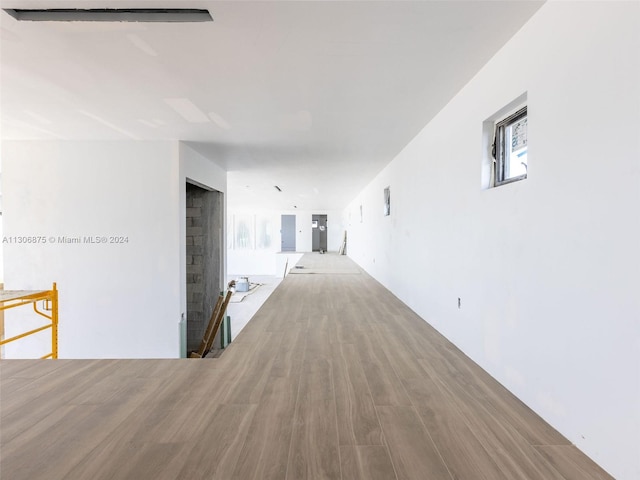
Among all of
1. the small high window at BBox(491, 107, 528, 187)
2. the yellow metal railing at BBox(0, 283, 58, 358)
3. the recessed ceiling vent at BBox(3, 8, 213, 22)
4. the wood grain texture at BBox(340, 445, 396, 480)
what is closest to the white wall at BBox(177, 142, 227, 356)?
the yellow metal railing at BBox(0, 283, 58, 358)

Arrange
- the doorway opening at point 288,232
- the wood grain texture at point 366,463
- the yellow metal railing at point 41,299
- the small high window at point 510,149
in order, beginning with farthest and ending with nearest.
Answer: the doorway opening at point 288,232, the yellow metal railing at point 41,299, the small high window at point 510,149, the wood grain texture at point 366,463

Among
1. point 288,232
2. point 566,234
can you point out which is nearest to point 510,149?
point 566,234

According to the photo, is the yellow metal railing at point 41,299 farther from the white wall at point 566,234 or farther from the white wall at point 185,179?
the white wall at point 566,234

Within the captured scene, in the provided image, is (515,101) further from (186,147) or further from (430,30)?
(186,147)

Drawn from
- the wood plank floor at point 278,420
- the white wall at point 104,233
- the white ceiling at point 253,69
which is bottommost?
the wood plank floor at point 278,420

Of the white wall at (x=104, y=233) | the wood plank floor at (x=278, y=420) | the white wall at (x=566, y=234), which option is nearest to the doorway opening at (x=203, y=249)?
the white wall at (x=104, y=233)

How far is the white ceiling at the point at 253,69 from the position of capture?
1812 mm

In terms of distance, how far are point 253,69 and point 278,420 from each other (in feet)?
7.39

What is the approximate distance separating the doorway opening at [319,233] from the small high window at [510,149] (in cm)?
1270

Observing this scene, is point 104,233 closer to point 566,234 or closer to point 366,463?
point 366,463

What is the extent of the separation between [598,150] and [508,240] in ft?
2.44

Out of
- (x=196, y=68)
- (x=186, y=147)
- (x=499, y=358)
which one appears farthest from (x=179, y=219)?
(x=499, y=358)

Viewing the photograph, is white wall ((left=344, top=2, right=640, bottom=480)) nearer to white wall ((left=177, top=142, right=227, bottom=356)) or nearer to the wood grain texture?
the wood grain texture

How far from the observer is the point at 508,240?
79.3 inches
